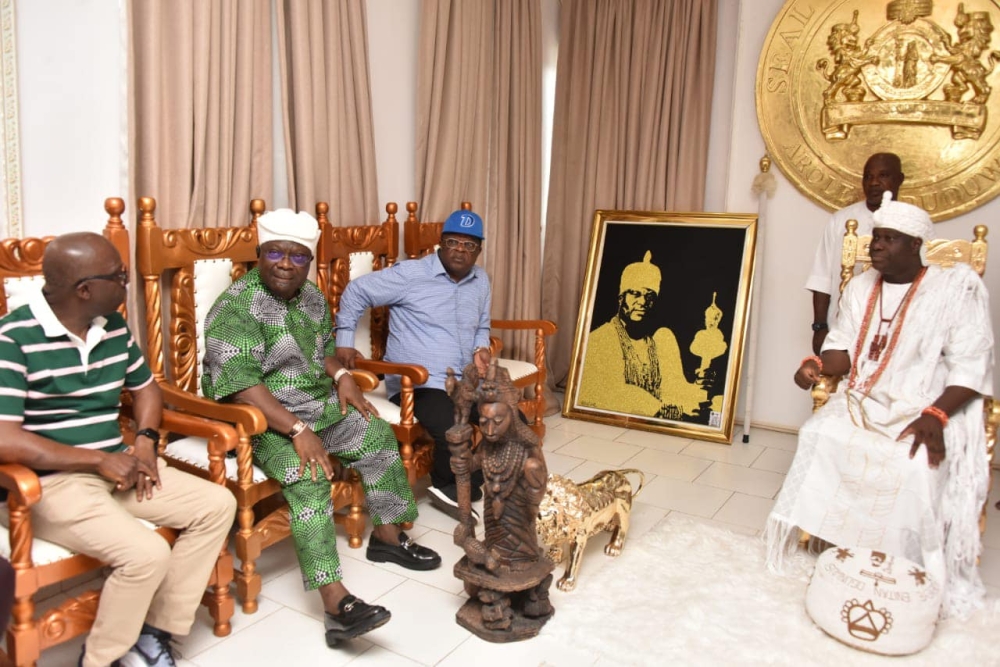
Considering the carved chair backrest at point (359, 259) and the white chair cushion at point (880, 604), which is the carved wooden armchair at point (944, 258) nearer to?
the white chair cushion at point (880, 604)

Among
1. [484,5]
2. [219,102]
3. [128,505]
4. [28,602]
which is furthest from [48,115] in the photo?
[484,5]

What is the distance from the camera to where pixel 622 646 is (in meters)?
2.39

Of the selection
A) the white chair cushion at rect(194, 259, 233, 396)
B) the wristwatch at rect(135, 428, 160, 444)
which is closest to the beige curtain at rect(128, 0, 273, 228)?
the white chair cushion at rect(194, 259, 233, 396)

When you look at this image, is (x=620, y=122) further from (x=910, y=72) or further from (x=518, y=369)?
(x=518, y=369)

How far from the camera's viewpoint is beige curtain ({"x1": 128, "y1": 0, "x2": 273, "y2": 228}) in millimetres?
2703

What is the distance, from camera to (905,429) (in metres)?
2.79

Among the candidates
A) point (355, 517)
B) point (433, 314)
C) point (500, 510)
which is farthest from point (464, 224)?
point (500, 510)

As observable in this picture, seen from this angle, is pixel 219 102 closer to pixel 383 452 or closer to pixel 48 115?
pixel 48 115

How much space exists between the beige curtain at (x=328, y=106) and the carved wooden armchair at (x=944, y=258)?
2.21 metres

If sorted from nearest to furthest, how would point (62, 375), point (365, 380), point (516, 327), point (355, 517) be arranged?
point (62, 375)
point (355, 517)
point (365, 380)
point (516, 327)

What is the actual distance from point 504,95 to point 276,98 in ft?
5.27

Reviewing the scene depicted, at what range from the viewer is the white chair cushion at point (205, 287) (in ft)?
9.25

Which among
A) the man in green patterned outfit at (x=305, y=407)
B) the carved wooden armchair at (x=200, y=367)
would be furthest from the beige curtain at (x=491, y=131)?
the man in green patterned outfit at (x=305, y=407)

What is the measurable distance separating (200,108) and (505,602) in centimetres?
208
